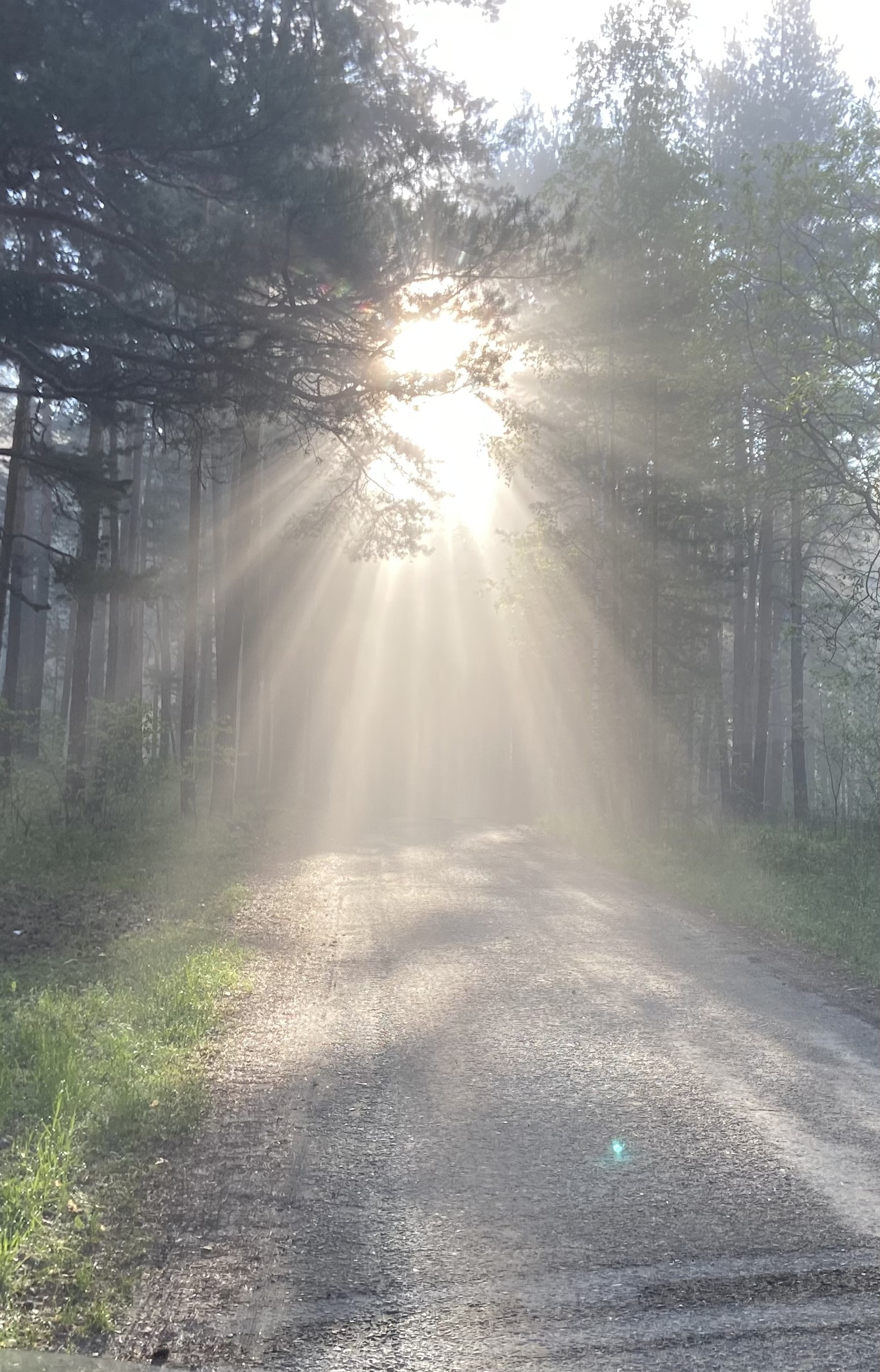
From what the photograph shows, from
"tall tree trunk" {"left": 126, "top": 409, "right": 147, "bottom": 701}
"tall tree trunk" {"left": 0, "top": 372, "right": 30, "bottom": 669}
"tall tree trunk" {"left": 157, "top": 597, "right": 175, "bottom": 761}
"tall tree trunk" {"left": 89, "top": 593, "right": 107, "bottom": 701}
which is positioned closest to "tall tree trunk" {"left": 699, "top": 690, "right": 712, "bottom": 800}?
"tall tree trunk" {"left": 126, "top": 409, "right": 147, "bottom": 701}

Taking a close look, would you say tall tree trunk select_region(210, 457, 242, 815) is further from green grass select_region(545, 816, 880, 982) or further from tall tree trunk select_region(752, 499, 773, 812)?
tall tree trunk select_region(752, 499, 773, 812)

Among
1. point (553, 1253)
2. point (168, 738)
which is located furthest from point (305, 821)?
point (553, 1253)

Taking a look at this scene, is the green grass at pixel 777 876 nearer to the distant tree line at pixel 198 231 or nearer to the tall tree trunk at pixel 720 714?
the tall tree trunk at pixel 720 714

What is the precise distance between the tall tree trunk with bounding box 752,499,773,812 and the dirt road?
63.2 feet

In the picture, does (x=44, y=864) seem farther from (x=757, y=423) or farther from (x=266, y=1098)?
(x=757, y=423)

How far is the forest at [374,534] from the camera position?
634 centimetres

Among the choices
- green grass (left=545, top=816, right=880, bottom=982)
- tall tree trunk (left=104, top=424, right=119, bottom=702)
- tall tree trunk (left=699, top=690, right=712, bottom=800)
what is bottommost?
green grass (left=545, top=816, right=880, bottom=982)

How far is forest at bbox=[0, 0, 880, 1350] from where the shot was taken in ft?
20.8

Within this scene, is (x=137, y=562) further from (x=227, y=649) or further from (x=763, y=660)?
(x=763, y=660)

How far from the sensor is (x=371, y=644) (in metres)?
62.4

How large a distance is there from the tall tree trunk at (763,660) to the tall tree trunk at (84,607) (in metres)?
15.8

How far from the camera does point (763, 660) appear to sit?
2945 cm

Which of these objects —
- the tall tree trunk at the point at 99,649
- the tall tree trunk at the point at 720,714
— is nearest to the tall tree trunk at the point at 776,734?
the tall tree trunk at the point at 720,714

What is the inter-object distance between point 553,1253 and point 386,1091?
2093 millimetres
